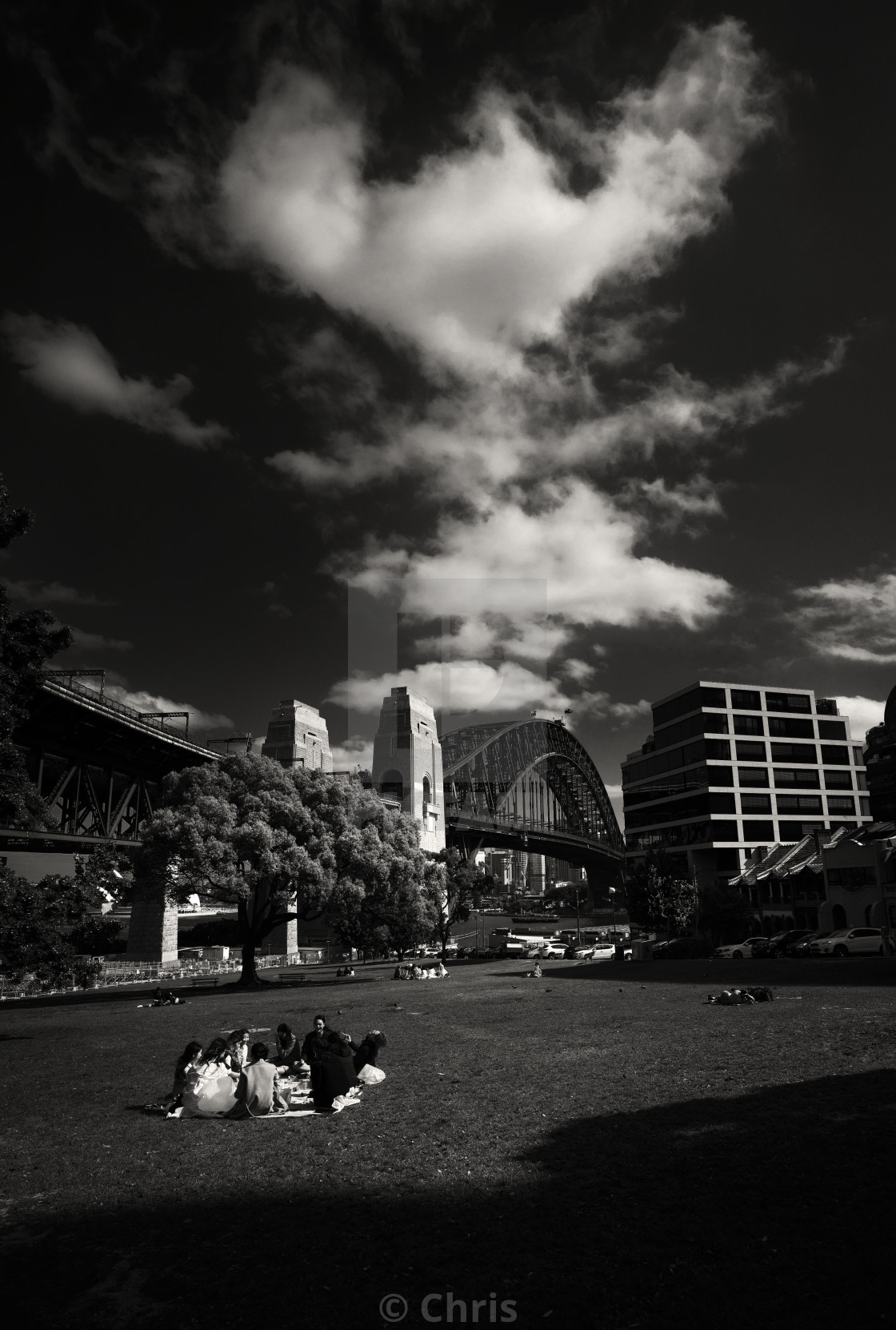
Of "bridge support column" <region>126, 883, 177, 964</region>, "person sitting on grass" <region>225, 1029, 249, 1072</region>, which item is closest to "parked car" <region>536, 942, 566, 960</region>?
"bridge support column" <region>126, 883, 177, 964</region>

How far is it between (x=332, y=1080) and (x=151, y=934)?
50.0 metres

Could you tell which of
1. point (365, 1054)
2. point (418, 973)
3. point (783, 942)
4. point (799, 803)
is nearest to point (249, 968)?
point (418, 973)

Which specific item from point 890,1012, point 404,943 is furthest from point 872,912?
point 890,1012

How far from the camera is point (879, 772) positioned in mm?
71375

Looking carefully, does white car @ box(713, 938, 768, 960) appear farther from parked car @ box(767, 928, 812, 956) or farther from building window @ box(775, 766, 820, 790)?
building window @ box(775, 766, 820, 790)

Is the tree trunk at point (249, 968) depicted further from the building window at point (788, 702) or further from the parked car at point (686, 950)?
the building window at point (788, 702)

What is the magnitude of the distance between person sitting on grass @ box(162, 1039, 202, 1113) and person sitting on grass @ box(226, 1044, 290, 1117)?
0.93 metres

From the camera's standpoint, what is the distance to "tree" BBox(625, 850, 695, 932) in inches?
2557

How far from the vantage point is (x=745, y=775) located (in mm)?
95688

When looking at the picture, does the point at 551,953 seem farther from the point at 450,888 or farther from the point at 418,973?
the point at 418,973

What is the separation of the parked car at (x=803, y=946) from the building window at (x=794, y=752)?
55.0 m

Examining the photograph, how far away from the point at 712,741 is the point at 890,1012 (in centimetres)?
7972

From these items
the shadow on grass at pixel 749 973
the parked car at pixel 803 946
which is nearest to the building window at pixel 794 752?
the parked car at pixel 803 946

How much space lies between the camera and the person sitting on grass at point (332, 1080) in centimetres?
1311
